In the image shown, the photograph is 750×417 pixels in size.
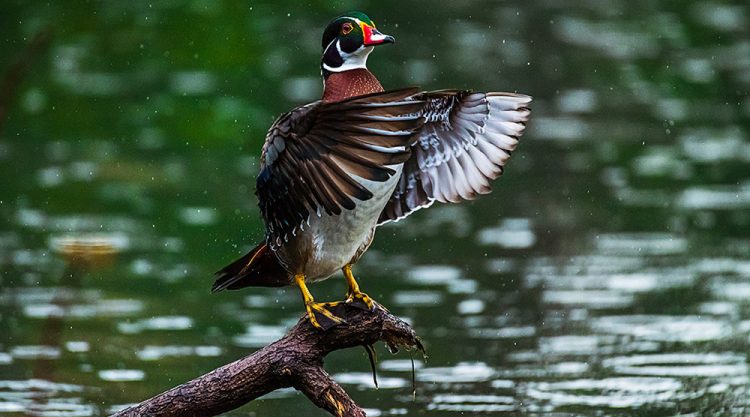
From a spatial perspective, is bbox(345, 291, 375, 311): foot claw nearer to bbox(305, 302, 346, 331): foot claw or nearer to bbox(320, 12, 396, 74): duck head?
bbox(305, 302, 346, 331): foot claw

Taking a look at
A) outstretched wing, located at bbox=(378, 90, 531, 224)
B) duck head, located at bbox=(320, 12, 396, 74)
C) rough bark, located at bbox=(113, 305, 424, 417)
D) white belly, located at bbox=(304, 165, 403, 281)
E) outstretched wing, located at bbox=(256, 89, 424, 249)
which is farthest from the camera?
outstretched wing, located at bbox=(378, 90, 531, 224)

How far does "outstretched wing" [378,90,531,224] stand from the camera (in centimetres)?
529

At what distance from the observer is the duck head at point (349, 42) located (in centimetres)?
506

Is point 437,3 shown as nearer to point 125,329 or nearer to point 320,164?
point 125,329

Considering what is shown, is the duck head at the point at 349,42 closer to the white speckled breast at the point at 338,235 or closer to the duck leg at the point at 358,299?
the white speckled breast at the point at 338,235

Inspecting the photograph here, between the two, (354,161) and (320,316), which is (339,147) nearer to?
(354,161)

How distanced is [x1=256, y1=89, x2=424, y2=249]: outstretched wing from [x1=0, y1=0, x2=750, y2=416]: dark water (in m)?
0.74

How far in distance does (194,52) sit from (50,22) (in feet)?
4.68

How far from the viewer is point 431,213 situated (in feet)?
35.0

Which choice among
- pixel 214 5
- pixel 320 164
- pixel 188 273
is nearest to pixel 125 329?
pixel 188 273

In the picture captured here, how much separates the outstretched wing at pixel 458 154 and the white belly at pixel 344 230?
441mm

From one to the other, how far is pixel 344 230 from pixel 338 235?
31 millimetres

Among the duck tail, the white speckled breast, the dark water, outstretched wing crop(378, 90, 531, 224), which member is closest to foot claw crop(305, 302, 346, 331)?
the white speckled breast

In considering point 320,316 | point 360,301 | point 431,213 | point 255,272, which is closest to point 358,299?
point 360,301
